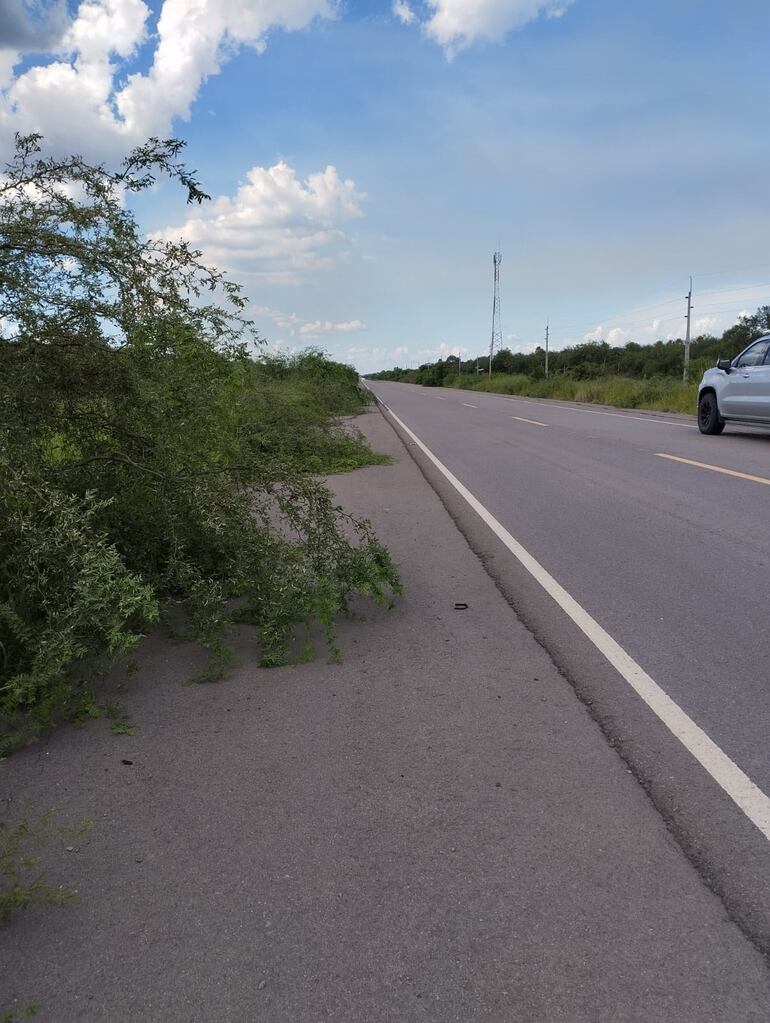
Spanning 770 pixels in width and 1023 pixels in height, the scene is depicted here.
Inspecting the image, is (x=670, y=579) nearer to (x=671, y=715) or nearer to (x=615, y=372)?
(x=671, y=715)

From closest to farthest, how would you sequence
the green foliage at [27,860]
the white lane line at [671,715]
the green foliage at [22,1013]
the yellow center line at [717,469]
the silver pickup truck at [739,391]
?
1. the green foliage at [22,1013]
2. the green foliage at [27,860]
3. the white lane line at [671,715]
4. the yellow center line at [717,469]
5. the silver pickup truck at [739,391]

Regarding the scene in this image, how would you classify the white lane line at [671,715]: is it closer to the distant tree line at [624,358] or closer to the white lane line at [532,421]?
the white lane line at [532,421]

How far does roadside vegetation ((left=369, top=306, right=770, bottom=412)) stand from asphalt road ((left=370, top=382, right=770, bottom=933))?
16.3 meters

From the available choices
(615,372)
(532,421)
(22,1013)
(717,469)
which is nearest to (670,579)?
(22,1013)

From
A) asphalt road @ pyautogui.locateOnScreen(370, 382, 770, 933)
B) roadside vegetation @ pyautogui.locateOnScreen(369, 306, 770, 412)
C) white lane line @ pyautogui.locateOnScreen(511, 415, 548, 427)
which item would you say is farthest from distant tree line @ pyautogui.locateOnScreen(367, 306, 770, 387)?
asphalt road @ pyautogui.locateOnScreen(370, 382, 770, 933)

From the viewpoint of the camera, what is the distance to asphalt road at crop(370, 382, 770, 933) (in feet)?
10.8

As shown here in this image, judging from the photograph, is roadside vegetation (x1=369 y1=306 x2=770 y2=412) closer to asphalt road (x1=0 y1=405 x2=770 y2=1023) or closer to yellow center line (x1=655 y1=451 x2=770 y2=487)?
yellow center line (x1=655 y1=451 x2=770 y2=487)

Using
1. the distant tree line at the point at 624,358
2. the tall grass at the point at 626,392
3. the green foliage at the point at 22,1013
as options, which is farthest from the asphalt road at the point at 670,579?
the distant tree line at the point at 624,358

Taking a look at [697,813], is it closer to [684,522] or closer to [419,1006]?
[419,1006]

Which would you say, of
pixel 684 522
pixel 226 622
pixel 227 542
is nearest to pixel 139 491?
pixel 227 542

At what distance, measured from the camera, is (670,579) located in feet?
19.6

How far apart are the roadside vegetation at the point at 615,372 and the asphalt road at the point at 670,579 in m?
16.3

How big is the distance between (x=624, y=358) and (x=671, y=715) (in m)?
90.7

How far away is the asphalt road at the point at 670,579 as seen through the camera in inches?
130
